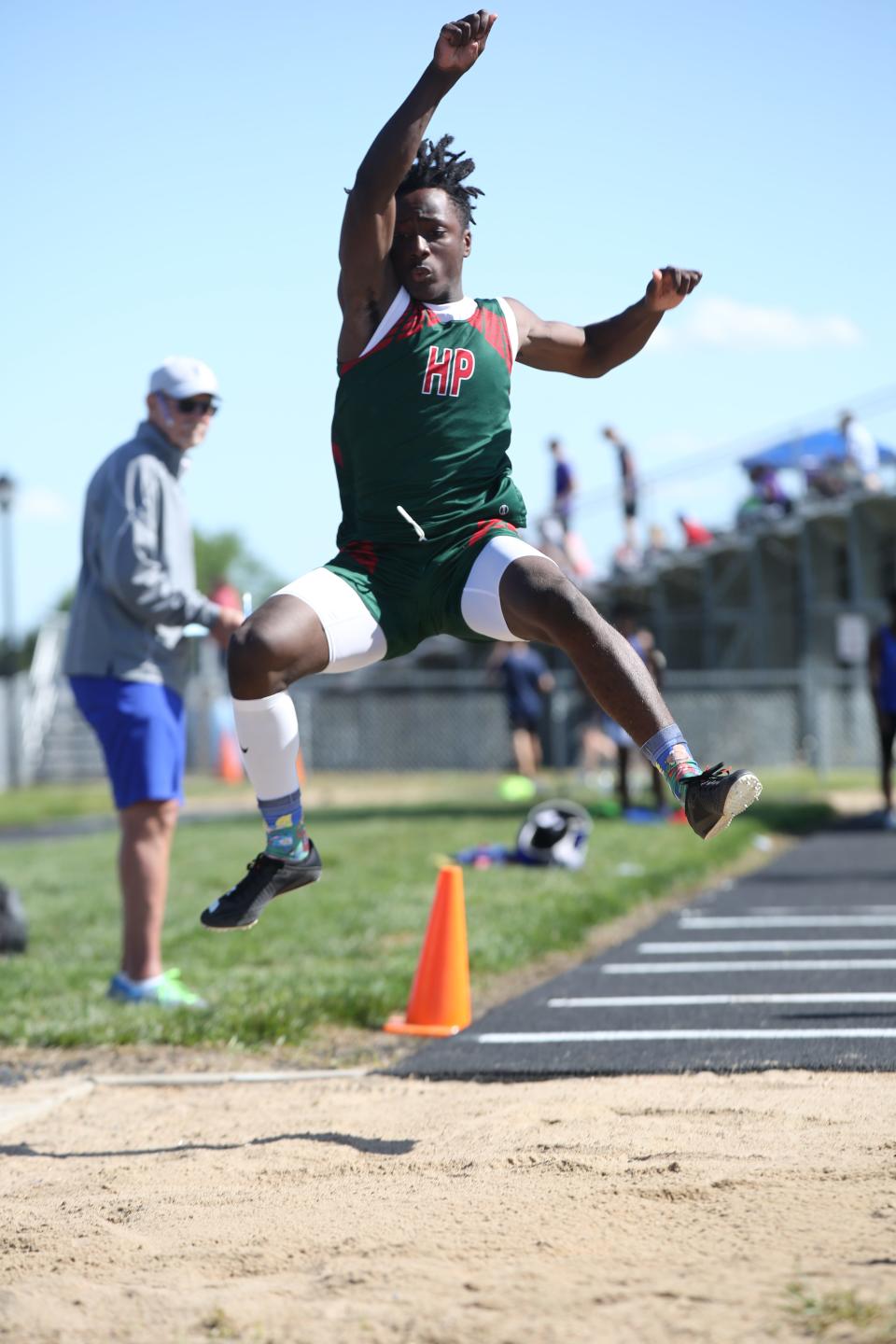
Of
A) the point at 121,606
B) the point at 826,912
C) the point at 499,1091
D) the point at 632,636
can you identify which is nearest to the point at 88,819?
the point at 632,636

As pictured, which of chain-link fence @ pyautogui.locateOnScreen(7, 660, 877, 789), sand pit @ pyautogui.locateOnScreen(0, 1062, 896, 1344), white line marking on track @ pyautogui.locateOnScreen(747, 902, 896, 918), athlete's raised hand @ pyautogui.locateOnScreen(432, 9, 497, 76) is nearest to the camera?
sand pit @ pyautogui.locateOnScreen(0, 1062, 896, 1344)

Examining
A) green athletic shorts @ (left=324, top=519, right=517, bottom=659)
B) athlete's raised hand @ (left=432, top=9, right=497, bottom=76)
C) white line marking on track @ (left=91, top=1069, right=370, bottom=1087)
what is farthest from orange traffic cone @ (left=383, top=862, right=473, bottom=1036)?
athlete's raised hand @ (left=432, top=9, right=497, bottom=76)

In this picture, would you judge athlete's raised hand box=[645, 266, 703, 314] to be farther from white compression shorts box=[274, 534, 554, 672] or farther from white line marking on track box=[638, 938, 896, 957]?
white line marking on track box=[638, 938, 896, 957]

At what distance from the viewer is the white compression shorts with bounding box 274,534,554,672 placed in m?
4.02

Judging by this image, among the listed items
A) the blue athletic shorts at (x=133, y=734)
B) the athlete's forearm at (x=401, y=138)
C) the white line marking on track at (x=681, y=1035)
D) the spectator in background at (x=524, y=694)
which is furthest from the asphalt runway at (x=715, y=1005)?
the spectator in background at (x=524, y=694)

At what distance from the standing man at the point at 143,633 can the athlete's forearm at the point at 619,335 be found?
2017 mm

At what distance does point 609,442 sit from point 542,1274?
73.1ft

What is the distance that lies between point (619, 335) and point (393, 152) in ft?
3.49

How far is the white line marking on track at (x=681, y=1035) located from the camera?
5.15 metres

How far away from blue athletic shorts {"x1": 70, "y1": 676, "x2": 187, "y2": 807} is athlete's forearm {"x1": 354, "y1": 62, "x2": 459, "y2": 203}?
Result: 280cm

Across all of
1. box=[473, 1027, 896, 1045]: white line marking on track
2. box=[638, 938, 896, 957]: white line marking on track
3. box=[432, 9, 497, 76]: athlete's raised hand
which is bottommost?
box=[473, 1027, 896, 1045]: white line marking on track

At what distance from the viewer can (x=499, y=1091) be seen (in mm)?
4699

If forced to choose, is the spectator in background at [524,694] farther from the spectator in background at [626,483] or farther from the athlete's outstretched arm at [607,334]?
the athlete's outstretched arm at [607,334]

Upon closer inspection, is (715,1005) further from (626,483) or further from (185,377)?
(626,483)
